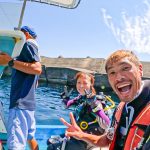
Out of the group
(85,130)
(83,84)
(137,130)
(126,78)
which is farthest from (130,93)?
(83,84)

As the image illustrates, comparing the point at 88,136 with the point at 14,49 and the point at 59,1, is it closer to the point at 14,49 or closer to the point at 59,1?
the point at 14,49

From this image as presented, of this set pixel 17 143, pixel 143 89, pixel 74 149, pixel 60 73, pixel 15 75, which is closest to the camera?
pixel 143 89

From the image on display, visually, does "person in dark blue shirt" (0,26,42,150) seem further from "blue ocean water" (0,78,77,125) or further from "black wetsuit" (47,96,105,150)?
"blue ocean water" (0,78,77,125)

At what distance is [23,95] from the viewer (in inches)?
141

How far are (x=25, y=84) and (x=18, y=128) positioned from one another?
551 millimetres

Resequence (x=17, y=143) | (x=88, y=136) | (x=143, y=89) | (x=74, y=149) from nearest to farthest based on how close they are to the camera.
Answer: (x=143, y=89), (x=88, y=136), (x=17, y=143), (x=74, y=149)

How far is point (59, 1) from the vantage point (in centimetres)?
407

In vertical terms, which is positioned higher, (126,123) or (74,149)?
(126,123)

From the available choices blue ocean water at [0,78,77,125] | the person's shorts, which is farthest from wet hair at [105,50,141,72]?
blue ocean water at [0,78,77,125]

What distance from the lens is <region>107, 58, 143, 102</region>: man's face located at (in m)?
2.21

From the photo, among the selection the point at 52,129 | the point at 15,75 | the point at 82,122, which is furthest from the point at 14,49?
the point at 52,129

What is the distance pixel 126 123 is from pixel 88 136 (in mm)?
525

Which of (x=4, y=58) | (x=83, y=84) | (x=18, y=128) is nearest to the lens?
(x=4, y=58)

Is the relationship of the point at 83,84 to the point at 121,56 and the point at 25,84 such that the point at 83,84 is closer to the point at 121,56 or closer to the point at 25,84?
the point at 25,84
